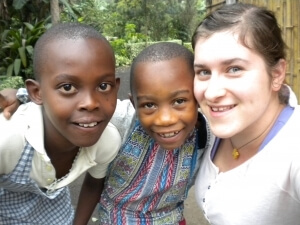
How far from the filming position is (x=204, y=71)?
1499mm

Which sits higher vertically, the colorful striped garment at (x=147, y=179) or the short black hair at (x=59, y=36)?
the short black hair at (x=59, y=36)

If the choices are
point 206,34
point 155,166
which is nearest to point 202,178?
point 155,166

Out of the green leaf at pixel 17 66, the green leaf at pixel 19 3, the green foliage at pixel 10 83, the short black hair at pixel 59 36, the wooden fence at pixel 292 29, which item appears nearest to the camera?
the short black hair at pixel 59 36

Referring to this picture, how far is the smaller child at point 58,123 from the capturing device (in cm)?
141

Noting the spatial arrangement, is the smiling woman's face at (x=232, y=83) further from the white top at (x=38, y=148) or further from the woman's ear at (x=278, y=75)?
the white top at (x=38, y=148)

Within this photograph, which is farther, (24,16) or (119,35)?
(119,35)

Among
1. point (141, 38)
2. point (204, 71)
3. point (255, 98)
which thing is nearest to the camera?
point (255, 98)

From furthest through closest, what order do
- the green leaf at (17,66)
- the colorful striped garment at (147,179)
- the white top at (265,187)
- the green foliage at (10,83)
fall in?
the green leaf at (17,66) → the green foliage at (10,83) → the colorful striped garment at (147,179) → the white top at (265,187)

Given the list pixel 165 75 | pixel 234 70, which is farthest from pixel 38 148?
pixel 234 70

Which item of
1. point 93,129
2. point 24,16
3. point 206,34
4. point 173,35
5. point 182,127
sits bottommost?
point 173,35

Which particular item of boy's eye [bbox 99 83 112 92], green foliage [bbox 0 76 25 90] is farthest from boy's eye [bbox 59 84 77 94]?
green foliage [bbox 0 76 25 90]

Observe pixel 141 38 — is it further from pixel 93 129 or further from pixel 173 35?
pixel 93 129

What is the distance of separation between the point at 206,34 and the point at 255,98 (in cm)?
31

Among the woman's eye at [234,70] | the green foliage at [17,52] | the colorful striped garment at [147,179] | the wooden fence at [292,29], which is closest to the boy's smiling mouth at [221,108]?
the woman's eye at [234,70]
